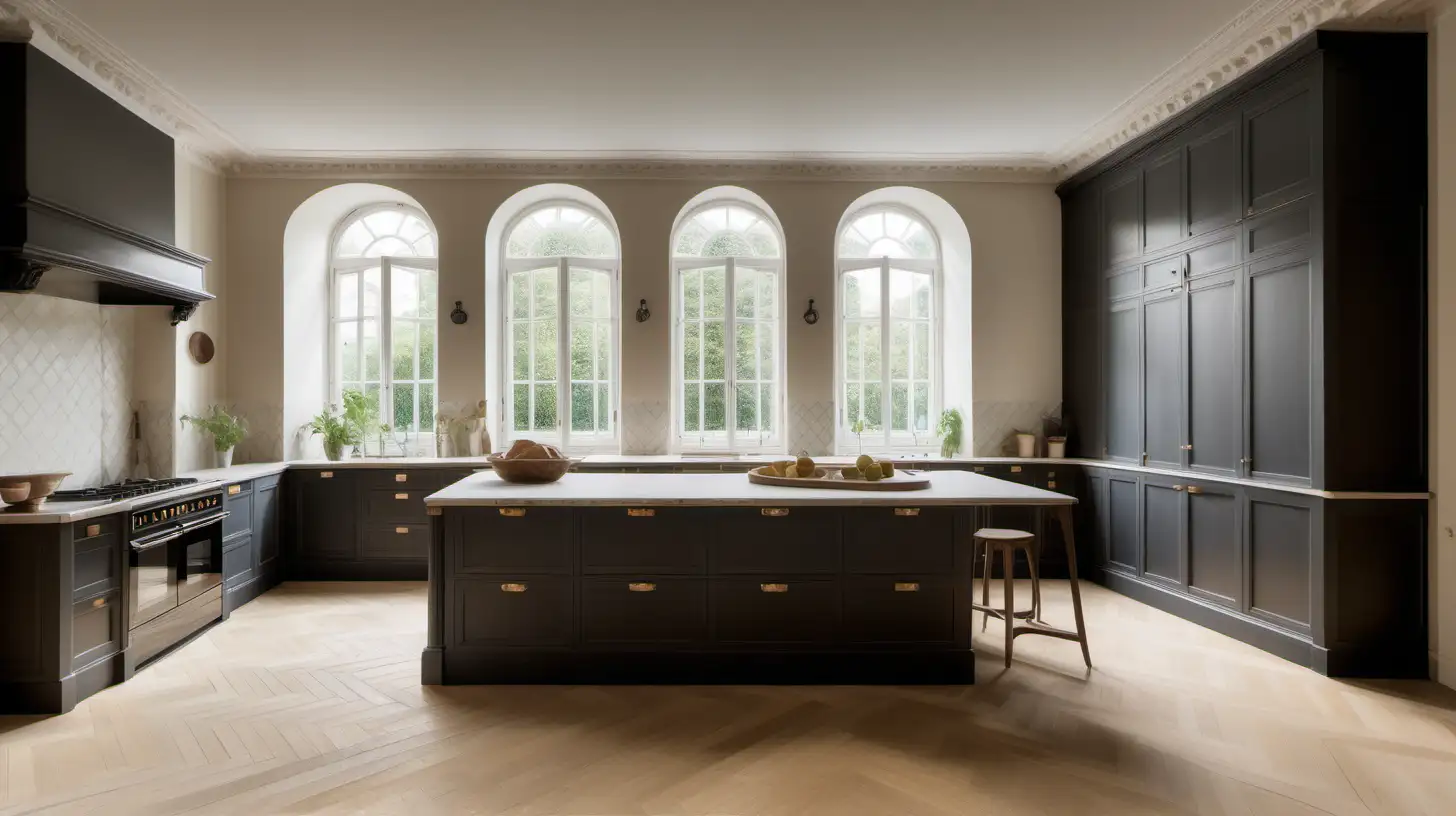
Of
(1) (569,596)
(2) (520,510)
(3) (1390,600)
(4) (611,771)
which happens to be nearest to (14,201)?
(2) (520,510)

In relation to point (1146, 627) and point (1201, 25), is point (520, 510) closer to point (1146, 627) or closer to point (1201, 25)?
point (1146, 627)

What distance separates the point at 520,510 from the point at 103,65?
145 inches

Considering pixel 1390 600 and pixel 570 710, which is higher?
pixel 1390 600

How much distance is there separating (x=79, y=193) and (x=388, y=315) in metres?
2.81

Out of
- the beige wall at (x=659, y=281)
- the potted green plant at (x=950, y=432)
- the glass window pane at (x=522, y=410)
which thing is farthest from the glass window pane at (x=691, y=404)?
the potted green plant at (x=950, y=432)

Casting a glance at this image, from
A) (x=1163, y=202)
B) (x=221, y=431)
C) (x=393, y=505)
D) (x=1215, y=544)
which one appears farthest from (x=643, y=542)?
(x=1163, y=202)

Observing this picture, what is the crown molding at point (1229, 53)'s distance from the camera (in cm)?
367

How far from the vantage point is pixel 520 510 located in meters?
3.57

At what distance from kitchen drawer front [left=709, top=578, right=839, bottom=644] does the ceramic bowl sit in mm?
3111

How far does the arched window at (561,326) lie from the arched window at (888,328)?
2073mm

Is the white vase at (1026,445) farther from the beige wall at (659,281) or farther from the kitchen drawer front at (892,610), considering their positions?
the kitchen drawer front at (892,610)

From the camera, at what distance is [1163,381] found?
5.09m

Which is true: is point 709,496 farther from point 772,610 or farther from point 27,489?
point 27,489

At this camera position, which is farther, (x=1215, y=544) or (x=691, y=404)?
(x=691, y=404)
